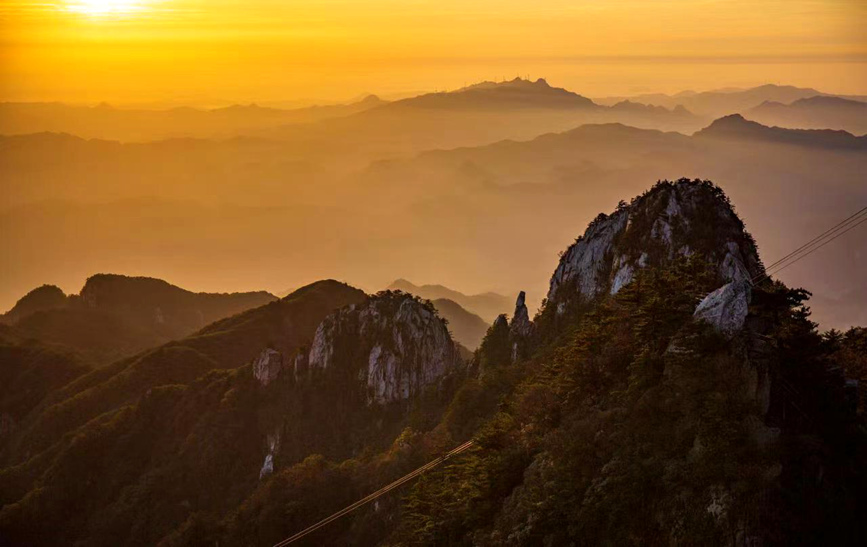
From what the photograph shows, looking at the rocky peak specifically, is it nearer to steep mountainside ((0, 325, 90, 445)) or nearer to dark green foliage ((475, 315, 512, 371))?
dark green foliage ((475, 315, 512, 371))

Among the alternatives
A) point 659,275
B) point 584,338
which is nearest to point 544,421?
point 584,338

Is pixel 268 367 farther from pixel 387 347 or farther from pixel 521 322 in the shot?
pixel 521 322

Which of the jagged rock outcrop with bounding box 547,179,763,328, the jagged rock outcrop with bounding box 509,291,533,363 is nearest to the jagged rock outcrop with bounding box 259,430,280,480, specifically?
the jagged rock outcrop with bounding box 509,291,533,363

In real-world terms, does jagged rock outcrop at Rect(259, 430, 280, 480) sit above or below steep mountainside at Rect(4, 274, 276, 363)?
below

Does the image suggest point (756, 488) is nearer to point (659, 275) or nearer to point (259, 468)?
point (659, 275)

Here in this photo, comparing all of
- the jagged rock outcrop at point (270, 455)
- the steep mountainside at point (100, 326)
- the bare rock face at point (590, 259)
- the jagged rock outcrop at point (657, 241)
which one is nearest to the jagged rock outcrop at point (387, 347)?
the jagged rock outcrop at point (270, 455)

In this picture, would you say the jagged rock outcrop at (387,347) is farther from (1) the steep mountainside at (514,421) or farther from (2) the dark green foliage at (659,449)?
(2) the dark green foliage at (659,449)
